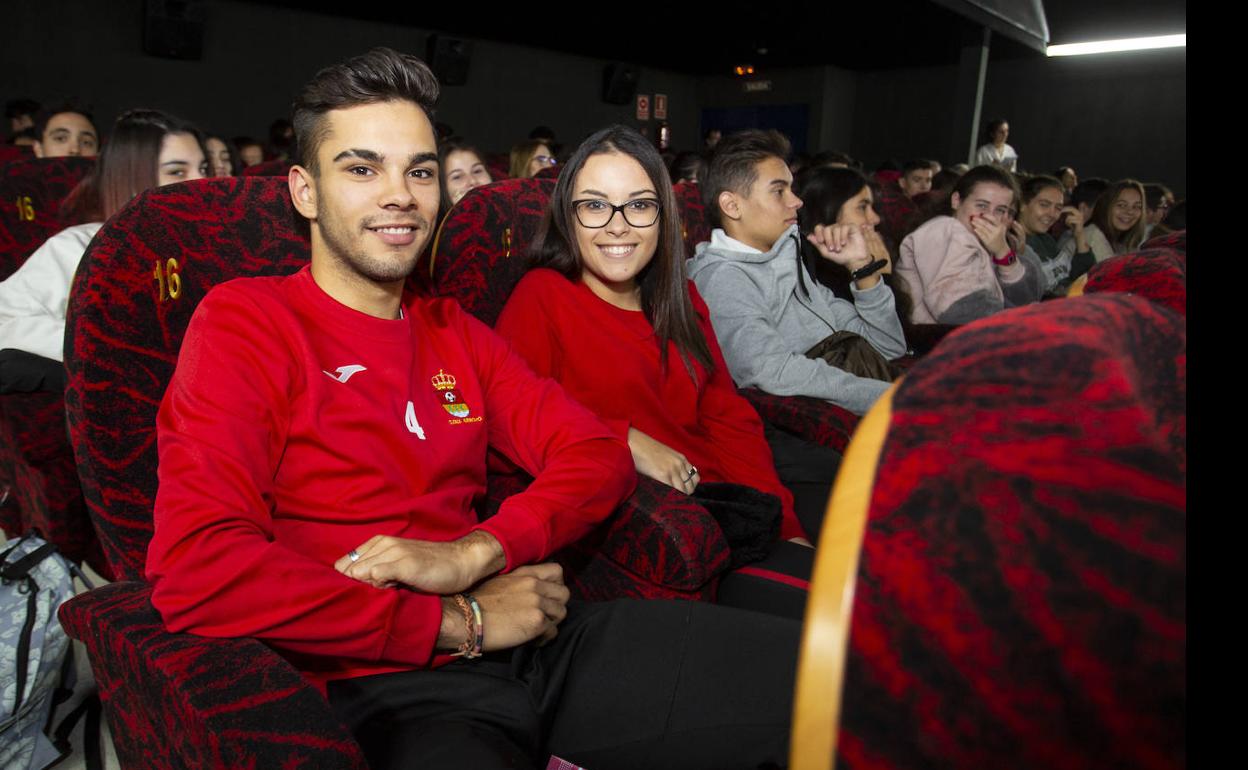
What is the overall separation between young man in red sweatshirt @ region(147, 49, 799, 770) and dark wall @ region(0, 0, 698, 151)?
7.32 metres

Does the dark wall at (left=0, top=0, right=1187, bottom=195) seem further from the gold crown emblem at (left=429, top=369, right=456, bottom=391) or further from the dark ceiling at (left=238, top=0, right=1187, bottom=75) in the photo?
the gold crown emblem at (left=429, top=369, right=456, bottom=391)

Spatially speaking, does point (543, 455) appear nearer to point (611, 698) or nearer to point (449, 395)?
point (449, 395)

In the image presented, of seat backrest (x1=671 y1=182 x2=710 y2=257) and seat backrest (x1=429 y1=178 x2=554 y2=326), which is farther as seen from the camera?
seat backrest (x1=671 y1=182 x2=710 y2=257)

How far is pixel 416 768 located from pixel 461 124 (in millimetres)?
10443

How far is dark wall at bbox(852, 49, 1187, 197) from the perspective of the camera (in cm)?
1111

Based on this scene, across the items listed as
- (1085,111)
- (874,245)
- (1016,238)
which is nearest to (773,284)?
(874,245)

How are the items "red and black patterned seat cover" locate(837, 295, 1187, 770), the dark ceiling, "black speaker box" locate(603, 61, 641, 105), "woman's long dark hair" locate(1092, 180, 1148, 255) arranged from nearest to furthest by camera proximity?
1. "red and black patterned seat cover" locate(837, 295, 1187, 770)
2. "woman's long dark hair" locate(1092, 180, 1148, 255)
3. the dark ceiling
4. "black speaker box" locate(603, 61, 641, 105)

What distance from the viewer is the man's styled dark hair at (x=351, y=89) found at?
117cm

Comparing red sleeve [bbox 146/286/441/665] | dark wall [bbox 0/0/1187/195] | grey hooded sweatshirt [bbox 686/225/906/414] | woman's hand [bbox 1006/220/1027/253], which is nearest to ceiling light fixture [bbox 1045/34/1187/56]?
dark wall [bbox 0/0/1187/195]

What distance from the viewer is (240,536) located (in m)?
0.92

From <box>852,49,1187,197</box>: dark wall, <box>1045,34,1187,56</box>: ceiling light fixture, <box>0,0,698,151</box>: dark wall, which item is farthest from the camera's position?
<box>852,49,1187,197</box>: dark wall

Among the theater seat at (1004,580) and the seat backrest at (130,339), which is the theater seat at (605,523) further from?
the theater seat at (1004,580)

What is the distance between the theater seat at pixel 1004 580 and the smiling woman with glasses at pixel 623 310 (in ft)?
4.23

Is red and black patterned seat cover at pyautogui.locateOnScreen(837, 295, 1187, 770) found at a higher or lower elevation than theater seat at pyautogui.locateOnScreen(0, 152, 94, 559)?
higher
